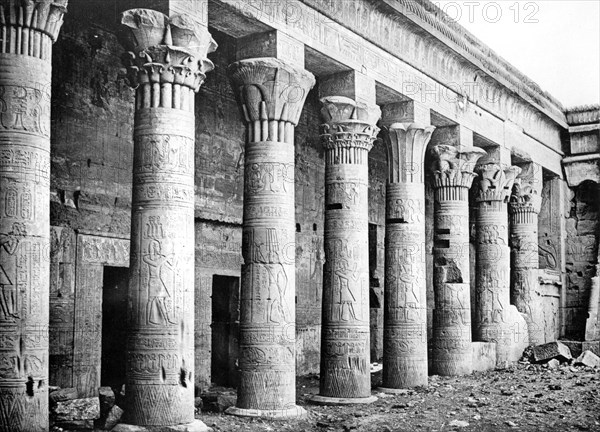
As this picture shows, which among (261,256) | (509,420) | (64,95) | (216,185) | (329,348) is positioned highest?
(64,95)

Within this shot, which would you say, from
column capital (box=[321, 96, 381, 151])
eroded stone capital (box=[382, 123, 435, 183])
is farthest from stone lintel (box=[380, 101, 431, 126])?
column capital (box=[321, 96, 381, 151])

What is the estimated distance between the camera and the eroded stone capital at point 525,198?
20906 mm

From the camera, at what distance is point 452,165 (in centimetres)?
1655

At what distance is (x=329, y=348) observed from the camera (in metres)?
12.5

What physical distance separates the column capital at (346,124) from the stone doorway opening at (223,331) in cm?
359

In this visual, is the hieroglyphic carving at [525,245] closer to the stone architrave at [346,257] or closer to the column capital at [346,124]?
the column capital at [346,124]

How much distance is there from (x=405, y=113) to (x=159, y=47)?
21.8 feet

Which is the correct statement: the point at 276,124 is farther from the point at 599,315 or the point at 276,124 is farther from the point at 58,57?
the point at 599,315

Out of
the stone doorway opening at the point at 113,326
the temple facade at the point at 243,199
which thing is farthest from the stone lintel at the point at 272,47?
the stone doorway opening at the point at 113,326

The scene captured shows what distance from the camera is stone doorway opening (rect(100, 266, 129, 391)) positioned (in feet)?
41.9

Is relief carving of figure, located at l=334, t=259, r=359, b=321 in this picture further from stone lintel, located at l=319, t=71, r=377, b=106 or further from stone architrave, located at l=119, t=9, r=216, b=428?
stone architrave, located at l=119, t=9, r=216, b=428

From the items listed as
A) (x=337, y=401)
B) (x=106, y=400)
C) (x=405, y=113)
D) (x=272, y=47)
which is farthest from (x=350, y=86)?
(x=106, y=400)

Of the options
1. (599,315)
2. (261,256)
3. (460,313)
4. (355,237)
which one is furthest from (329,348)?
(599,315)

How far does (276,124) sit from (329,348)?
363 centimetres
